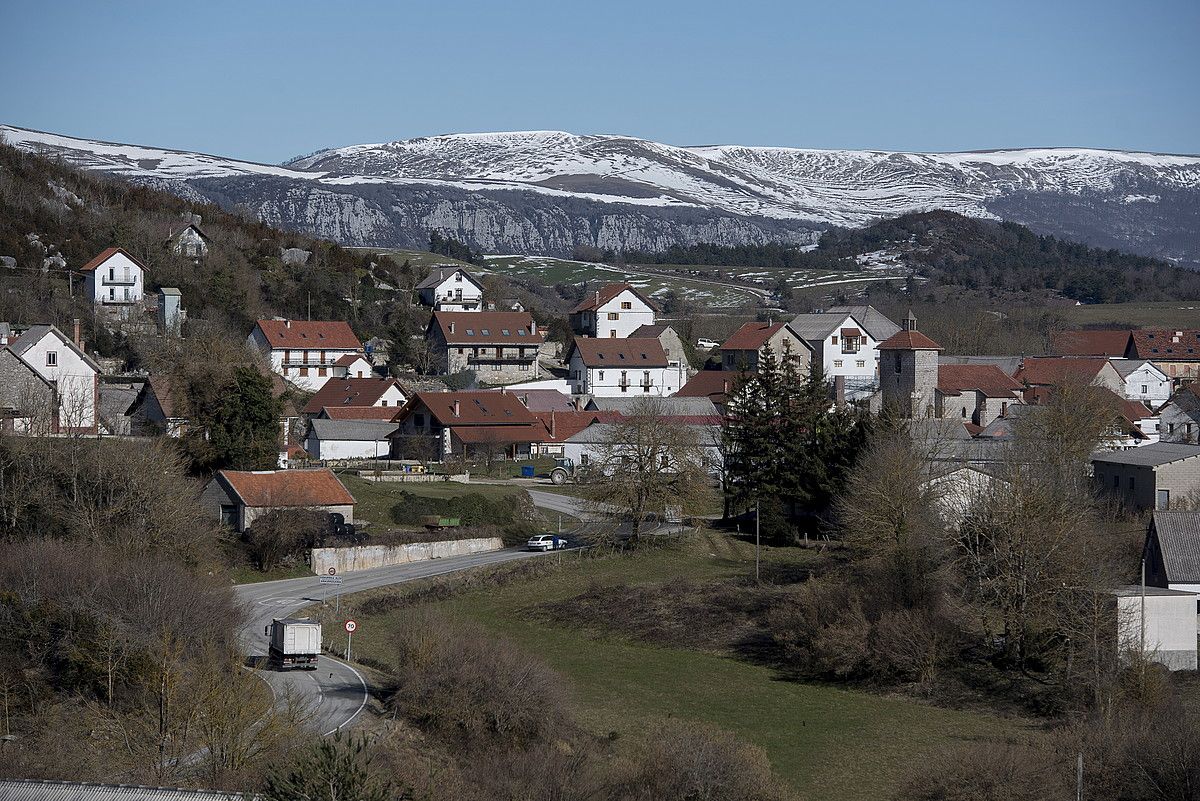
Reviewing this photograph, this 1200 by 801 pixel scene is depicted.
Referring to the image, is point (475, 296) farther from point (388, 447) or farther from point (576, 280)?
point (576, 280)

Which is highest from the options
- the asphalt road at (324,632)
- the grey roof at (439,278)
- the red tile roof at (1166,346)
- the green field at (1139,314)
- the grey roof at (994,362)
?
the grey roof at (439,278)

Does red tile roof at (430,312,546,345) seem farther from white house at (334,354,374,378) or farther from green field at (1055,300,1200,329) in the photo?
green field at (1055,300,1200,329)

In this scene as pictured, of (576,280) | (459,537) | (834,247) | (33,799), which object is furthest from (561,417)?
(834,247)

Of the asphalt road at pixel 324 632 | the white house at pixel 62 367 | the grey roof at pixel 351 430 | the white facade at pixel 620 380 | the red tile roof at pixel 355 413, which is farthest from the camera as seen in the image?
the white facade at pixel 620 380

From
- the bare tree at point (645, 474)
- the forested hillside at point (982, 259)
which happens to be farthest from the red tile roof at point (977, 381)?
the forested hillside at point (982, 259)

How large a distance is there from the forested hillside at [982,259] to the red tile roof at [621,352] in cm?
7602

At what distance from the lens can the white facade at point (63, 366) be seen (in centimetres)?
4756

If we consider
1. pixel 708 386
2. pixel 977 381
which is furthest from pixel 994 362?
pixel 708 386

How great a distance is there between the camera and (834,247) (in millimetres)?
193000

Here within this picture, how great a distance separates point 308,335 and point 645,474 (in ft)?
104

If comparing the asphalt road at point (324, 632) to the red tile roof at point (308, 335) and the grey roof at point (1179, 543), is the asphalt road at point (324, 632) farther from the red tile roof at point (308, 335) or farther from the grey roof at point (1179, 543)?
the red tile roof at point (308, 335)

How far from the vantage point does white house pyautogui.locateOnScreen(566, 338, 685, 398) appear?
7612cm

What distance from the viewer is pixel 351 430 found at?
190ft

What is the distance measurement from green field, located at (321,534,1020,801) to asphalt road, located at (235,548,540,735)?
1.28 m
